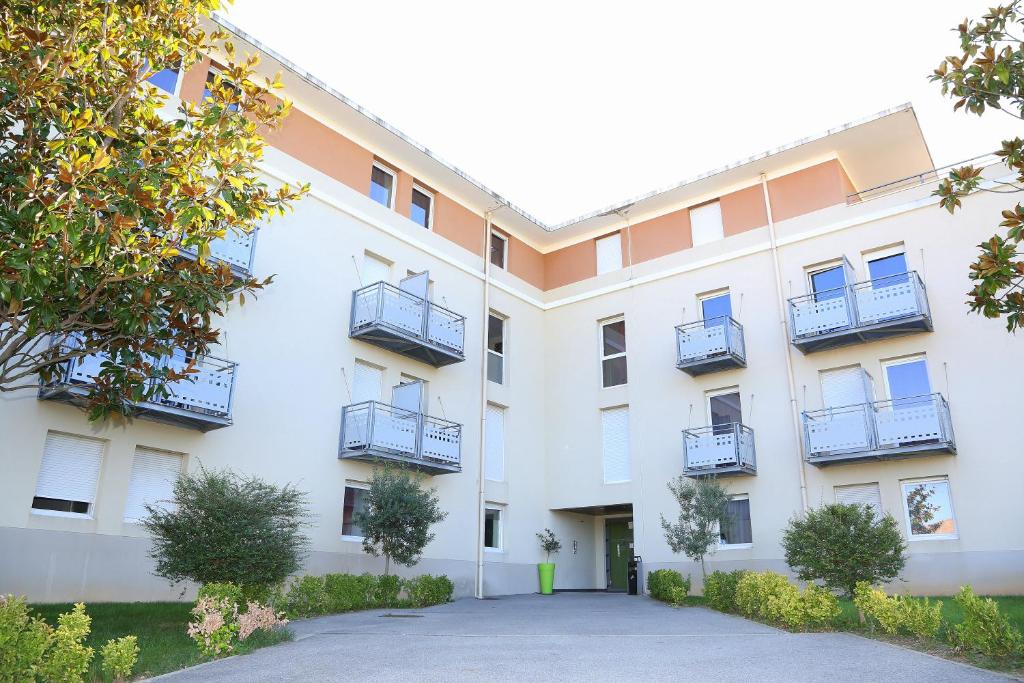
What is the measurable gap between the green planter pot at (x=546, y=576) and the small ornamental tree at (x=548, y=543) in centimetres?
53

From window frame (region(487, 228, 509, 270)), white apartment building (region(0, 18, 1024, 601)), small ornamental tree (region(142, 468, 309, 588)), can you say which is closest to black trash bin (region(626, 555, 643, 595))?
white apartment building (region(0, 18, 1024, 601))

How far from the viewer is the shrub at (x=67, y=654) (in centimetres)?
640

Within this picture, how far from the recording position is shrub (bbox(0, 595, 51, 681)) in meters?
6.15

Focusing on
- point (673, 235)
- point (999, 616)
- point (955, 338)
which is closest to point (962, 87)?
point (999, 616)

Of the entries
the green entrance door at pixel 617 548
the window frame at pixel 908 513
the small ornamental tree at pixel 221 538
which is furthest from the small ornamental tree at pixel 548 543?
the small ornamental tree at pixel 221 538

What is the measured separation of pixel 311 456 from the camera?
16.5 m

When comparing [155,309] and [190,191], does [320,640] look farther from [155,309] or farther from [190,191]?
[190,191]

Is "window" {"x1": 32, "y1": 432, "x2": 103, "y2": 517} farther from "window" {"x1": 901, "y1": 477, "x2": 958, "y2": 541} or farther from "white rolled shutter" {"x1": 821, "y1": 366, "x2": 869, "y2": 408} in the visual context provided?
"window" {"x1": 901, "y1": 477, "x2": 958, "y2": 541}

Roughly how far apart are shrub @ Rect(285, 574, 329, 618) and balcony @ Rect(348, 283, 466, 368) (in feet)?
19.7

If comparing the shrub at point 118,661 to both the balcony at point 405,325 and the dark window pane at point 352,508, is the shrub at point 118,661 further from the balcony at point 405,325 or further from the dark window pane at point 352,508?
the balcony at point 405,325

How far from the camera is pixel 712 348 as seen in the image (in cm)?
1959

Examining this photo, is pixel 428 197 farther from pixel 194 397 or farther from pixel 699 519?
pixel 699 519

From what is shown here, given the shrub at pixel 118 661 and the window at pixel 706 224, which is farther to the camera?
the window at pixel 706 224

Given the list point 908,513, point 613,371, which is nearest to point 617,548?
point 613,371
